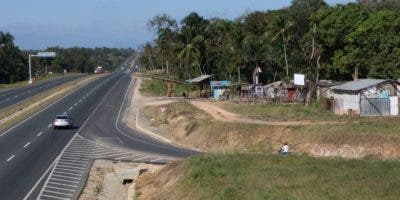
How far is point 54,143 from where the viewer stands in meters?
60.0

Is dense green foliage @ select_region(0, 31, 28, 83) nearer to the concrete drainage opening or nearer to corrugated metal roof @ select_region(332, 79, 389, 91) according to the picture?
corrugated metal roof @ select_region(332, 79, 389, 91)

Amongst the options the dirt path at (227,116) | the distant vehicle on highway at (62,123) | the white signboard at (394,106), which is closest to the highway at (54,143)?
the distant vehicle on highway at (62,123)

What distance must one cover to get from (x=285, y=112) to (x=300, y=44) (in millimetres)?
40888

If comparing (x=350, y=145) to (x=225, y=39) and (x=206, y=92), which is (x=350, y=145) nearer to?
(x=206, y=92)

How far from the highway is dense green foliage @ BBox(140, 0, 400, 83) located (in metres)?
24.4

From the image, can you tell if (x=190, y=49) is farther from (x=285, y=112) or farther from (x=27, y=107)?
(x=285, y=112)

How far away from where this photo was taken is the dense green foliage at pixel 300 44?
93.9m

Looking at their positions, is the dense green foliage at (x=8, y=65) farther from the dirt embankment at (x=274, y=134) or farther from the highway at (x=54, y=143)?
the dirt embankment at (x=274, y=134)

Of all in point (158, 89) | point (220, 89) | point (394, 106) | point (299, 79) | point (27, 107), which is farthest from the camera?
point (158, 89)

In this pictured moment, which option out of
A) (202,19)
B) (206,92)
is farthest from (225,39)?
(206,92)

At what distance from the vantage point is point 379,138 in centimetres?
4647

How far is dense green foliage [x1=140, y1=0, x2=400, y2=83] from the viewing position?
9394 cm

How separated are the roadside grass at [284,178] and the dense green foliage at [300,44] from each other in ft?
189

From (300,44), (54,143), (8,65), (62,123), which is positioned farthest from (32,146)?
(8,65)
